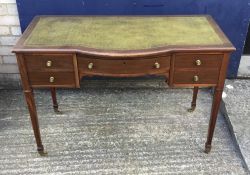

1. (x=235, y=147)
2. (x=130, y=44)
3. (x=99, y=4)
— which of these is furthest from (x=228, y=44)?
(x=99, y=4)

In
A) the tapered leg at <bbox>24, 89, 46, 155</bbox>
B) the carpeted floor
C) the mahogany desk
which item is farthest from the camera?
the carpeted floor

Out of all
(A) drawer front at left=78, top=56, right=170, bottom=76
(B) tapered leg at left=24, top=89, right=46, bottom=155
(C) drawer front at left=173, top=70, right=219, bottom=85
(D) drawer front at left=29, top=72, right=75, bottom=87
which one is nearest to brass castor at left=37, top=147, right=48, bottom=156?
(B) tapered leg at left=24, top=89, right=46, bottom=155

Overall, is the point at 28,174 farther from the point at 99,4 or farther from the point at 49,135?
the point at 99,4

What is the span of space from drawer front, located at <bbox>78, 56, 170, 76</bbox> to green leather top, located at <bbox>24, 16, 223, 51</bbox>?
77 millimetres

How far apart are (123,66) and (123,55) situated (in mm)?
104

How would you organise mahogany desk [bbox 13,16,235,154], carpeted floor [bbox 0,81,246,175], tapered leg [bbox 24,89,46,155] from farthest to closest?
carpeted floor [bbox 0,81,246,175]
tapered leg [bbox 24,89,46,155]
mahogany desk [bbox 13,16,235,154]

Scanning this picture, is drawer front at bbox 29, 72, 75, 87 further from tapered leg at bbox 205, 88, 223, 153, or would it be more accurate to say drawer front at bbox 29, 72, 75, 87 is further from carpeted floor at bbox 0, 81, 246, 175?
tapered leg at bbox 205, 88, 223, 153

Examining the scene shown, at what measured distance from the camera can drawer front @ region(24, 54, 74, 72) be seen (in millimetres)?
1687

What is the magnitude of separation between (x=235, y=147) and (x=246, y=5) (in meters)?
1.11

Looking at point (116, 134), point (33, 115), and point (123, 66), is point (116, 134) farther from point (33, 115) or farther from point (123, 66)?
point (123, 66)

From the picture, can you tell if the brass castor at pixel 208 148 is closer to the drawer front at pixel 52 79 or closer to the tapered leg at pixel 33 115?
the drawer front at pixel 52 79

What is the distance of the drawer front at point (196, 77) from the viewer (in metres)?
1.75

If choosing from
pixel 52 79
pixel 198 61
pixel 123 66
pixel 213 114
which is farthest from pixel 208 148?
pixel 52 79

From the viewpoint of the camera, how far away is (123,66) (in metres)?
1.69
